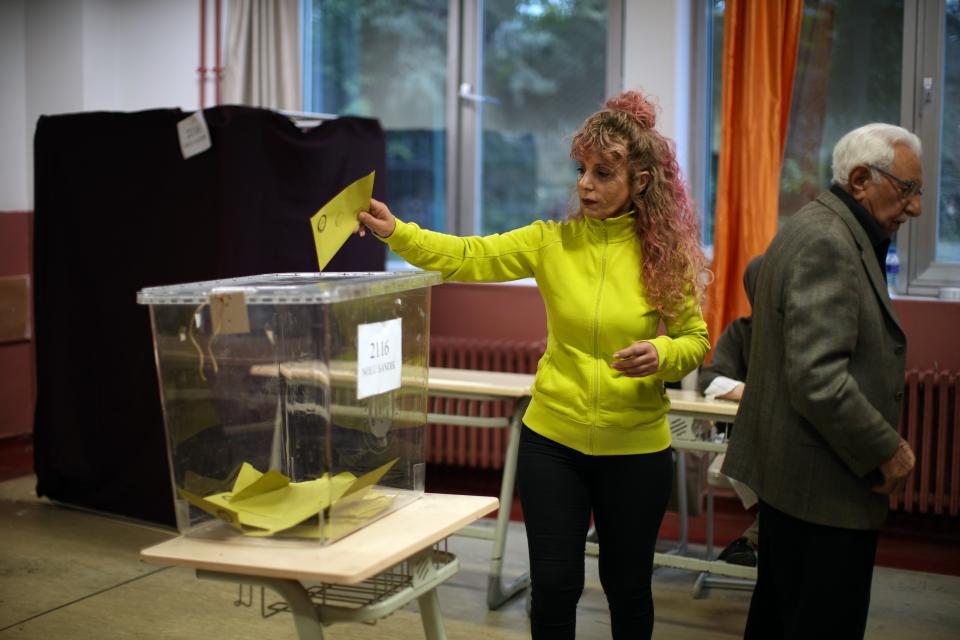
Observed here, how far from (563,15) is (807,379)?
3.59 m

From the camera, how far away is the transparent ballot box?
1.60 meters

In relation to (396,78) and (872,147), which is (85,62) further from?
(872,147)

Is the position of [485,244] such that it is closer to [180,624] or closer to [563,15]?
[180,624]

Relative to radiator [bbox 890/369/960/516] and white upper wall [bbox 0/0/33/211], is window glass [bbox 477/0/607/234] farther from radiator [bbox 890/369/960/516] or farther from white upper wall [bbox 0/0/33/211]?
white upper wall [bbox 0/0/33/211]

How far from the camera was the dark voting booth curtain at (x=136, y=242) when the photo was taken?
385 cm

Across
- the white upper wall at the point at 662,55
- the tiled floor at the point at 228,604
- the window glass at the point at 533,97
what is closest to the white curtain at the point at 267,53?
the window glass at the point at 533,97

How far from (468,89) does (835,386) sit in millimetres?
3690

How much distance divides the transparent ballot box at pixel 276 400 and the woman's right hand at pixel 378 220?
0.65ft

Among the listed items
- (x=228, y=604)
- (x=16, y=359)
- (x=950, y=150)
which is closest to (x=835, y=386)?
(x=228, y=604)

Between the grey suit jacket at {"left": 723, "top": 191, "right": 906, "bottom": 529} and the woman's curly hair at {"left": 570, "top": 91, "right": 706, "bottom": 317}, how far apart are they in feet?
0.54

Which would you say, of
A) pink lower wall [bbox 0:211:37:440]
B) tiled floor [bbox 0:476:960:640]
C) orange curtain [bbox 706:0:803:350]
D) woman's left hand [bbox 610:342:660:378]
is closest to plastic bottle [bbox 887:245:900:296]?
orange curtain [bbox 706:0:803:350]

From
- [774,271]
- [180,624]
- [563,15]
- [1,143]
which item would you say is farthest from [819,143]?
[1,143]

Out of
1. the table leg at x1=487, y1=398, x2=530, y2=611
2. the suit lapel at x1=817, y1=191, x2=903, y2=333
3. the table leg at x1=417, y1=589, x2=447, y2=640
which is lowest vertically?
the table leg at x1=487, y1=398, x2=530, y2=611

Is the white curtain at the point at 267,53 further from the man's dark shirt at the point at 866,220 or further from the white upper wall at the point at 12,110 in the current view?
the man's dark shirt at the point at 866,220
